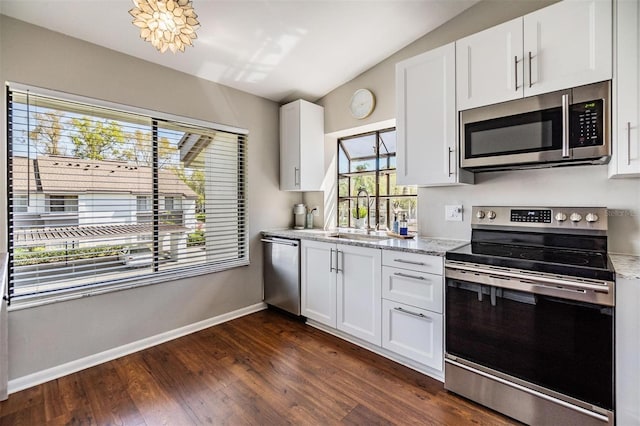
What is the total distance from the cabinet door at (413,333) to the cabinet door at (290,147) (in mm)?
1759

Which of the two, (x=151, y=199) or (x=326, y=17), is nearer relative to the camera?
(x=326, y=17)

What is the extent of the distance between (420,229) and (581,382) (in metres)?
1.47

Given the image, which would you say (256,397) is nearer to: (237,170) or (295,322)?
(295,322)

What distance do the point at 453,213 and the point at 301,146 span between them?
1.75 metres

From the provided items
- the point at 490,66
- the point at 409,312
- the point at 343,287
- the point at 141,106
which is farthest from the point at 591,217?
the point at 141,106

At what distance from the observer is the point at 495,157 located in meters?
1.97

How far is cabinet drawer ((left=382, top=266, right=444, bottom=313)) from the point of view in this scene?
2.00 m

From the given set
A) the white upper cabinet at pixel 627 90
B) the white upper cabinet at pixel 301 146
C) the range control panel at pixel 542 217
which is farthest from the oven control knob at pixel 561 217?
the white upper cabinet at pixel 301 146

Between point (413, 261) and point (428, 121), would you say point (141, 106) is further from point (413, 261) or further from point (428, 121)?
→ point (413, 261)

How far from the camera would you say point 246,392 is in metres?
1.95

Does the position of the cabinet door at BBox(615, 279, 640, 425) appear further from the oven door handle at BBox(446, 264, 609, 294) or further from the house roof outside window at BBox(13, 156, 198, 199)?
the house roof outside window at BBox(13, 156, 198, 199)

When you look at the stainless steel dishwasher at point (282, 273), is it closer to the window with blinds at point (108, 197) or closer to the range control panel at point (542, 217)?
the window with blinds at point (108, 197)

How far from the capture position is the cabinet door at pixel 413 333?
6.55 ft

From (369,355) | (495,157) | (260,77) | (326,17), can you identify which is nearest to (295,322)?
(369,355)
